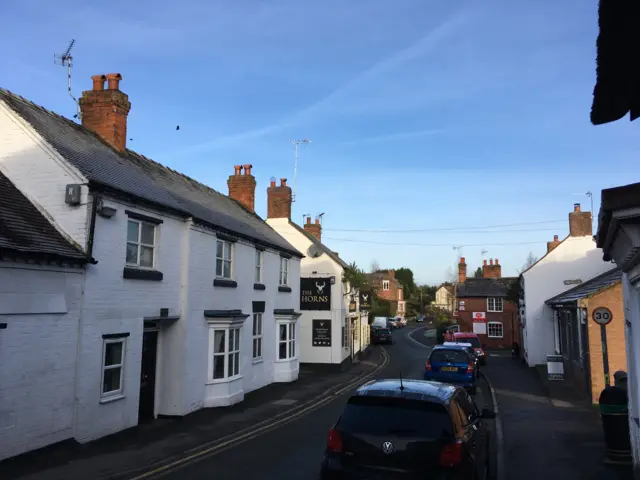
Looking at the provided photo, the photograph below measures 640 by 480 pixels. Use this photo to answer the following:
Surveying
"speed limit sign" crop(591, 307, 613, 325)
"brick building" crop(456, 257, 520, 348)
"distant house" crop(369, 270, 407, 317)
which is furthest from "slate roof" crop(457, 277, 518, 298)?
"distant house" crop(369, 270, 407, 317)

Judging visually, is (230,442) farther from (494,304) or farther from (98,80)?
(494,304)

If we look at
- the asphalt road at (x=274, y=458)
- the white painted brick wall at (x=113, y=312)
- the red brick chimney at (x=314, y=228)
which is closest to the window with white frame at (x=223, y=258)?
the white painted brick wall at (x=113, y=312)

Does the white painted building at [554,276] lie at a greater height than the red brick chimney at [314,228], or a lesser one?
lesser

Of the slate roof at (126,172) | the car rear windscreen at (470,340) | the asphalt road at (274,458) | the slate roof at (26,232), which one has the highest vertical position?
the slate roof at (126,172)

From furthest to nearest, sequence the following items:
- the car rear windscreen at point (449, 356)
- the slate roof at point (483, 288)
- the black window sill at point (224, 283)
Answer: the slate roof at point (483, 288)
the car rear windscreen at point (449, 356)
the black window sill at point (224, 283)

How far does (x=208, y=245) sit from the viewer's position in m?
16.4

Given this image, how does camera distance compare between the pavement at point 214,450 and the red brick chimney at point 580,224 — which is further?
the red brick chimney at point 580,224

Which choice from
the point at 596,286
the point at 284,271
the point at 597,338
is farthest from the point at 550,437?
the point at 284,271

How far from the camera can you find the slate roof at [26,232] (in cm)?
959


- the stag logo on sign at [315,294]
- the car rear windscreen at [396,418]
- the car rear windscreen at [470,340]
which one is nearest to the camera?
the car rear windscreen at [396,418]

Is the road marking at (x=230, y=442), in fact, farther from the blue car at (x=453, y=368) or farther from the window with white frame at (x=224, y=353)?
the blue car at (x=453, y=368)

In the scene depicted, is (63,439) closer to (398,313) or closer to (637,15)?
(637,15)

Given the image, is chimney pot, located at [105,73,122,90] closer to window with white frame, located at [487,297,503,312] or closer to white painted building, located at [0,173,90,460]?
white painted building, located at [0,173,90,460]

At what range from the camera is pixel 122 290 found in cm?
1230
